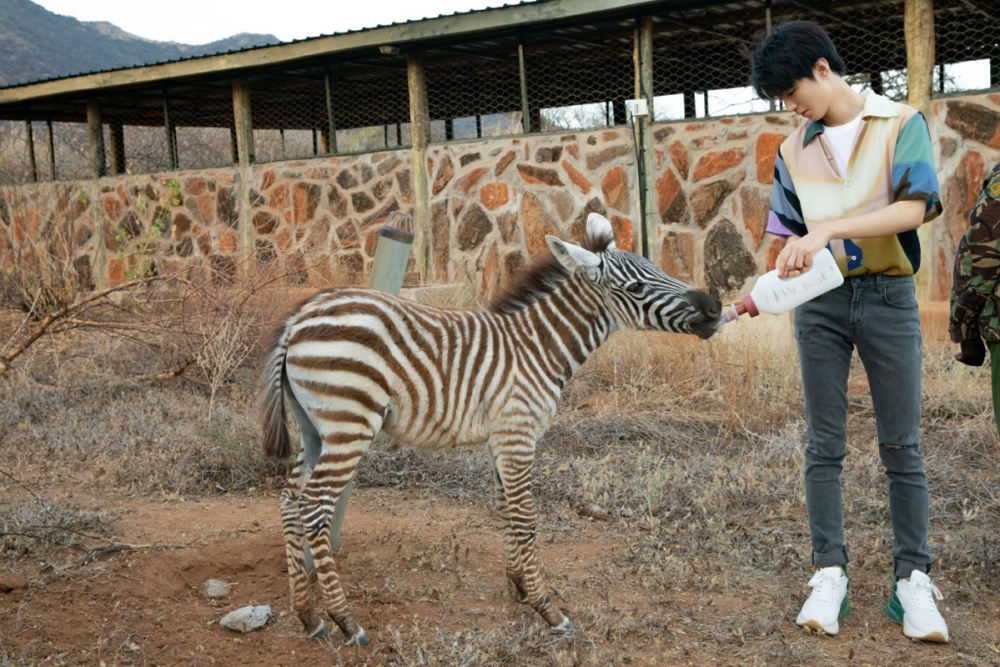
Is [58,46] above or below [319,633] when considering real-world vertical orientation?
above

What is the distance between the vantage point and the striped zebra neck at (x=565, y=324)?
3730mm

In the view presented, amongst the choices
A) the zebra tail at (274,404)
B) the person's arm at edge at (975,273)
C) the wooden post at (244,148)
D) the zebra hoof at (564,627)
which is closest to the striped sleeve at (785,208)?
the person's arm at edge at (975,273)

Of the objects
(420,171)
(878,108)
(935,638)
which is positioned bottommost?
(935,638)

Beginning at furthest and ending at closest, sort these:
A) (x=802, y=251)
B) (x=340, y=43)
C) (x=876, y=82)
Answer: (x=876, y=82)
(x=340, y=43)
(x=802, y=251)

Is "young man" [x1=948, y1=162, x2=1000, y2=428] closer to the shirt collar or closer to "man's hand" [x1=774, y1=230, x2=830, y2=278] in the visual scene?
the shirt collar

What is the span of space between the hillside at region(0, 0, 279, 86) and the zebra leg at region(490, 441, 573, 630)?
153 feet

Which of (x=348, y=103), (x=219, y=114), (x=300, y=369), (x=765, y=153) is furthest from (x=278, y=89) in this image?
(x=300, y=369)

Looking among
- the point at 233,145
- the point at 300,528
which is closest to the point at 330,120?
the point at 233,145

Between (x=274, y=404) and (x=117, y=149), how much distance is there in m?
12.5

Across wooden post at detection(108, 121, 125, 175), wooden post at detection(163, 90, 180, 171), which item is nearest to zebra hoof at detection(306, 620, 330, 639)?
wooden post at detection(163, 90, 180, 171)

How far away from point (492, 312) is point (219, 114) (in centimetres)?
1421

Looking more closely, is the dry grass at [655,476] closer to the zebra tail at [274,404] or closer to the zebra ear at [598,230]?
the zebra tail at [274,404]

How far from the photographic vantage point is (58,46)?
5038 centimetres

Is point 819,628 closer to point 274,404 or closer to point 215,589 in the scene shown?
point 274,404
